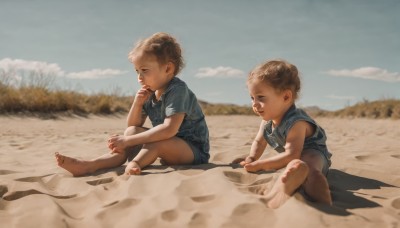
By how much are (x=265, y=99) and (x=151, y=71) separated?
99 centimetres

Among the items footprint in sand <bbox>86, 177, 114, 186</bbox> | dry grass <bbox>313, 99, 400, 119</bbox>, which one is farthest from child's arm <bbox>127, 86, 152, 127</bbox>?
dry grass <bbox>313, 99, 400, 119</bbox>

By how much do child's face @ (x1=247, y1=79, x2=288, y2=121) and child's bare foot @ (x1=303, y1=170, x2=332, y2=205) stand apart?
0.65 metres

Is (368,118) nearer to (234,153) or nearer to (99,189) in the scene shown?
(234,153)

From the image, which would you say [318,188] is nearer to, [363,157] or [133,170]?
[133,170]

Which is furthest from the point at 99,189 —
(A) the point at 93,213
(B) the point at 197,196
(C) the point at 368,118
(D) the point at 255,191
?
(C) the point at 368,118

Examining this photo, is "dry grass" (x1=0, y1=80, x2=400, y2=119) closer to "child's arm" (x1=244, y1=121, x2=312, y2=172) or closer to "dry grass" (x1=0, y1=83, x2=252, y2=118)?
"dry grass" (x1=0, y1=83, x2=252, y2=118)

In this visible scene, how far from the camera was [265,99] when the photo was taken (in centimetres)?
295

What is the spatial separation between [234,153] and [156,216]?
219cm

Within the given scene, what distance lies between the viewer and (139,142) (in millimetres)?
3336

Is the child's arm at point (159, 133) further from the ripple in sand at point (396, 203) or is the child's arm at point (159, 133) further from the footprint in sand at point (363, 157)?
the footprint in sand at point (363, 157)

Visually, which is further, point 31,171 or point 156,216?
point 31,171

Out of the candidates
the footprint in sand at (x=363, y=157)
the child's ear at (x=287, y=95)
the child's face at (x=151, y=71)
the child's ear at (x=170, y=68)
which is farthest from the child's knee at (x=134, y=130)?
the footprint in sand at (x=363, y=157)

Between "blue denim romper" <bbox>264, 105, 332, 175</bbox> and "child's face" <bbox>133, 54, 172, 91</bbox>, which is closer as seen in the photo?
"blue denim romper" <bbox>264, 105, 332, 175</bbox>

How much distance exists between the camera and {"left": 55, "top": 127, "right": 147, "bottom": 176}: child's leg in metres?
3.34
